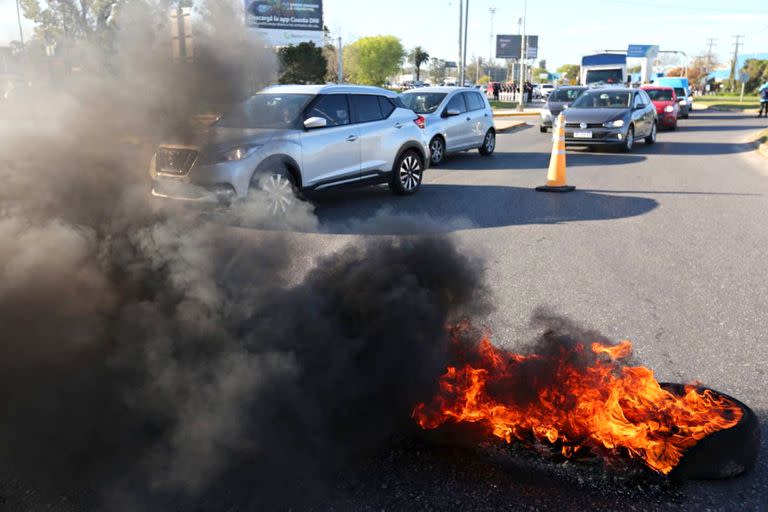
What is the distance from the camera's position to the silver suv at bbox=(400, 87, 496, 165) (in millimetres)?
13930

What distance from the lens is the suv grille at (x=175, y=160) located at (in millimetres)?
3639

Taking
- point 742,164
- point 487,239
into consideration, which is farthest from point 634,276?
point 742,164

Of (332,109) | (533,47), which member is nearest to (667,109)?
(332,109)

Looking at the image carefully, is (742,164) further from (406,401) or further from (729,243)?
(406,401)

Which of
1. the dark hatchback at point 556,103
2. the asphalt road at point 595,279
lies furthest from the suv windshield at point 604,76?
the asphalt road at point 595,279

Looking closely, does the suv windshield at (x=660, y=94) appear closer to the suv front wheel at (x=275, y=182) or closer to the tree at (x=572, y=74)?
the suv front wheel at (x=275, y=182)

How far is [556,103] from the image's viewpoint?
2389 centimetres

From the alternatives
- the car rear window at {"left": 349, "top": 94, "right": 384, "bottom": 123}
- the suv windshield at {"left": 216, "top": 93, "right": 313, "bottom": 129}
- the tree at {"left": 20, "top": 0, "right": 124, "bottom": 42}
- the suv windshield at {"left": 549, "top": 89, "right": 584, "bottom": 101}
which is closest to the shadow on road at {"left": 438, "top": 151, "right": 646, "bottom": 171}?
the car rear window at {"left": 349, "top": 94, "right": 384, "bottom": 123}

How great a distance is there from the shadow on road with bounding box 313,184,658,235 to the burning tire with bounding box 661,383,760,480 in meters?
4.79

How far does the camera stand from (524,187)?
11.1m

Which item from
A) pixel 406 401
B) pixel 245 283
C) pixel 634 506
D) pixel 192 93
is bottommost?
pixel 634 506

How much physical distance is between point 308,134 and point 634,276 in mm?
4563

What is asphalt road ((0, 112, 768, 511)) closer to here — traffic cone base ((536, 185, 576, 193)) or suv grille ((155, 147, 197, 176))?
traffic cone base ((536, 185, 576, 193))

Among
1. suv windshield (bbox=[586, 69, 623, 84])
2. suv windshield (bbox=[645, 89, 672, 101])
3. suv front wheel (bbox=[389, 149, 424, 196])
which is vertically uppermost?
suv windshield (bbox=[586, 69, 623, 84])
